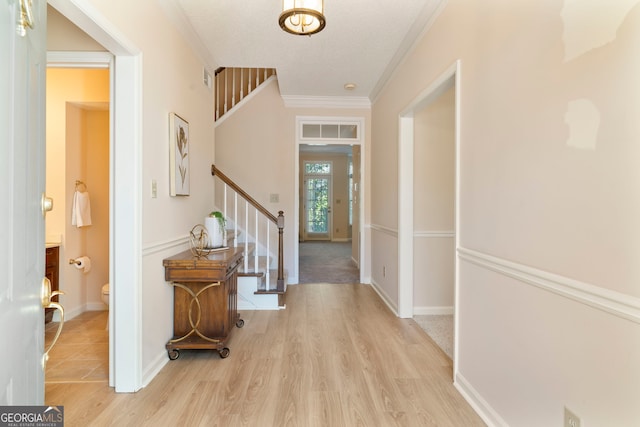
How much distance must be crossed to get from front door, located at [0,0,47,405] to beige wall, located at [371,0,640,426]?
1.69 metres

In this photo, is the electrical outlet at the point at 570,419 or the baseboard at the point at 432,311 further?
the baseboard at the point at 432,311

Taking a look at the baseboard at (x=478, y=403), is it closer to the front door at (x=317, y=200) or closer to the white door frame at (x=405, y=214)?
the white door frame at (x=405, y=214)

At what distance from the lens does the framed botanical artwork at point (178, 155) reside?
2492mm

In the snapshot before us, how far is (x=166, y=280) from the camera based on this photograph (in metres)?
2.44

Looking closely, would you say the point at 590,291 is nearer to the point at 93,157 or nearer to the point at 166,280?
the point at 166,280

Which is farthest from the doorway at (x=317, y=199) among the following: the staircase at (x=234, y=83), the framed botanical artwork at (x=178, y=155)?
the framed botanical artwork at (x=178, y=155)

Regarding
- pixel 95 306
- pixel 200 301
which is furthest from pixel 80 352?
pixel 95 306

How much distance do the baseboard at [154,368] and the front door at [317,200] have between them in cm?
820

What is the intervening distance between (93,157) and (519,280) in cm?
407

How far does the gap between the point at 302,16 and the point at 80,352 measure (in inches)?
117

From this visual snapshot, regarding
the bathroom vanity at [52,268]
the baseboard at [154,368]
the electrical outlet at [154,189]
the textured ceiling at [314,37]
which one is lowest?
the baseboard at [154,368]

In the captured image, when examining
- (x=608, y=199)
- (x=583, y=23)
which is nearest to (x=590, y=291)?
(x=608, y=199)

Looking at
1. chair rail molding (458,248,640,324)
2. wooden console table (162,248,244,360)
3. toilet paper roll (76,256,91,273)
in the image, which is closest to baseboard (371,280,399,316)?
wooden console table (162,248,244,360)

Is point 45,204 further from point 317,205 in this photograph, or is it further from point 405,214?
point 317,205
